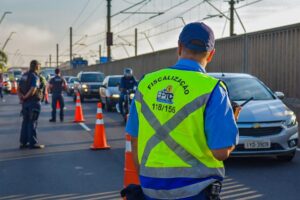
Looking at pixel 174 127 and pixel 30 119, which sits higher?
pixel 174 127

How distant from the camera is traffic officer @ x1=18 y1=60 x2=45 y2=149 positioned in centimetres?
1255

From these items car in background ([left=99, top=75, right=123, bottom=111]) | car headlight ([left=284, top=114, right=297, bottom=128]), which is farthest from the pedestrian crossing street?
car in background ([left=99, top=75, right=123, bottom=111])

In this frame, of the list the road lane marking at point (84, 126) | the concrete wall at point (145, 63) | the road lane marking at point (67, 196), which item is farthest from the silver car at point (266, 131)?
the concrete wall at point (145, 63)

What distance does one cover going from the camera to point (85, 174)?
953 cm

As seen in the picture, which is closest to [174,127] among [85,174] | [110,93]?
[85,174]

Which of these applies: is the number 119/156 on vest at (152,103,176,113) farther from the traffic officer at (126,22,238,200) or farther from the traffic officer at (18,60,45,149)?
the traffic officer at (18,60,45,149)

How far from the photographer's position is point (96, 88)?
34.5 meters

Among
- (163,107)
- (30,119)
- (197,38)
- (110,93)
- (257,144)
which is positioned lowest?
(257,144)

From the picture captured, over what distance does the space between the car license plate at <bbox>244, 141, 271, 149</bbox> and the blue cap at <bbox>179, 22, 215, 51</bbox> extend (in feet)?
22.7

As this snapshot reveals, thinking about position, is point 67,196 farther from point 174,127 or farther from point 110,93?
point 110,93

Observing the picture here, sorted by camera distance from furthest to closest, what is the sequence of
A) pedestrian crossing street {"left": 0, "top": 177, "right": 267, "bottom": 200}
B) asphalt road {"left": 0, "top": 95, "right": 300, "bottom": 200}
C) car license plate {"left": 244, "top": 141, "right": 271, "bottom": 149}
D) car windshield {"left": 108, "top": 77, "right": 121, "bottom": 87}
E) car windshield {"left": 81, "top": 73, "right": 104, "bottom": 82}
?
car windshield {"left": 81, "top": 73, "right": 104, "bottom": 82}, car windshield {"left": 108, "top": 77, "right": 121, "bottom": 87}, car license plate {"left": 244, "top": 141, "right": 271, "bottom": 149}, asphalt road {"left": 0, "top": 95, "right": 300, "bottom": 200}, pedestrian crossing street {"left": 0, "top": 177, "right": 267, "bottom": 200}

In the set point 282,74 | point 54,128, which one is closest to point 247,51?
point 282,74

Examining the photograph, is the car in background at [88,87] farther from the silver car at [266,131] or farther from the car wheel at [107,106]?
the silver car at [266,131]

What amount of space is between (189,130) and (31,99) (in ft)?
32.9
